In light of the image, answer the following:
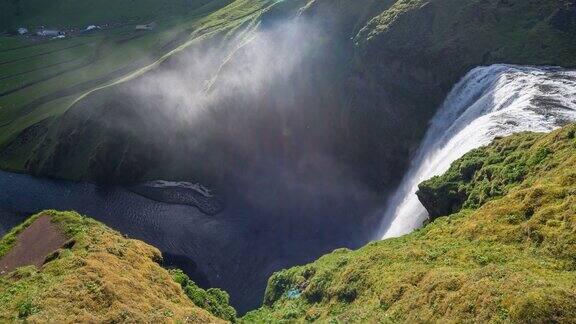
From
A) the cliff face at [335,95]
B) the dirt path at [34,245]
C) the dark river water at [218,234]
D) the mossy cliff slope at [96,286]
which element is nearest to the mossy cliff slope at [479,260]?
the mossy cliff slope at [96,286]

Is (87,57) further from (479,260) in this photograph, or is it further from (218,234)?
(479,260)

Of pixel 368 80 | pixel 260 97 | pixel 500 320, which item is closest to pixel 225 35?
pixel 260 97

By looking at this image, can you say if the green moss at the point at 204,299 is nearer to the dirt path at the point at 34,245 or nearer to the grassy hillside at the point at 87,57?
the dirt path at the point at 34,245

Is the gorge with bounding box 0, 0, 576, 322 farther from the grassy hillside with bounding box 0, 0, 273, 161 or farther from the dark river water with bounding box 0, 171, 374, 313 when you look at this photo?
the grassy hillside with bounding box 0, 0, 273, 161

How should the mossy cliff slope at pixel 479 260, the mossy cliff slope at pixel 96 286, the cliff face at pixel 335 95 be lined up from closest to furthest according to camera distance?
1. the mossy cliff slope at pixel 479 260
2. the mossy cliff slope at pixel 96 286
3. the cliff face at pixel 335 95

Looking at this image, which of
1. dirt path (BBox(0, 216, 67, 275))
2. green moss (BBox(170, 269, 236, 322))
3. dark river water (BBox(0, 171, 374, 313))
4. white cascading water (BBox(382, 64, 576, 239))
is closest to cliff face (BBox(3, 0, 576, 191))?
white cascading water (BBox(382, 64, 576, 239))
